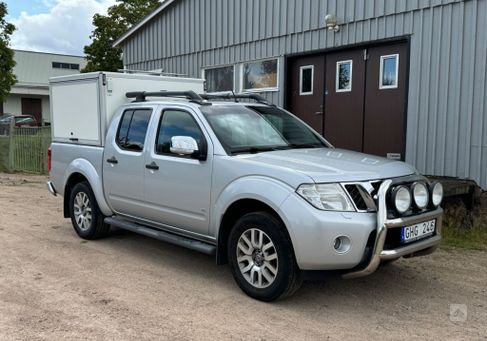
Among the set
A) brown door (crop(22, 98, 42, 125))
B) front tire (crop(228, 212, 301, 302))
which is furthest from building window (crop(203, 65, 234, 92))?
brown door (crop(22, 98, 42, 125))

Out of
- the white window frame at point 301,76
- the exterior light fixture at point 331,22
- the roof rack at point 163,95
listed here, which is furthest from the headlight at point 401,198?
the white window frame at point 301,76

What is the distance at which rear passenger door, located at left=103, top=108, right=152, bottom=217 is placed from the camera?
5.93 m

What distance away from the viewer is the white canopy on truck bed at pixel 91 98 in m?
6.66

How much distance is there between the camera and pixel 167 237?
5.55 metres

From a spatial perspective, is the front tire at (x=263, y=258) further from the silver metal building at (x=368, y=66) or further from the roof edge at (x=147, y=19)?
the roof edge at (x=147, y=19)

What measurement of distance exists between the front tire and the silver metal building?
4562 millimetres

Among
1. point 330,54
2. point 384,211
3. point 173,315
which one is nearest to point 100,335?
point 173,315

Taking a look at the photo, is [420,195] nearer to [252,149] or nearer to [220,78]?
[252,149]

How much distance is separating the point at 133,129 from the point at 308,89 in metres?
5.40

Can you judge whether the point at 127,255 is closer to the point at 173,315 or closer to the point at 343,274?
the point at 173,315

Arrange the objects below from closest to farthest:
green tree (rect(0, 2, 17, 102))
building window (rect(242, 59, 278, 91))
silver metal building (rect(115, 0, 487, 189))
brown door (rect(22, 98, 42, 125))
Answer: silver metal building (rect(115, 0, 487, 189)), building window (rect(242, 59, 278, 91)), green tree (rect(0, 2, 17, 102)), brown door (rect(22, 98, 42, 125))

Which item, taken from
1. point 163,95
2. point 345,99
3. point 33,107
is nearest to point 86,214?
point 163,95

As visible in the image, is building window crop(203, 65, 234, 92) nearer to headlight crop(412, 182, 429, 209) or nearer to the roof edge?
the roof edge

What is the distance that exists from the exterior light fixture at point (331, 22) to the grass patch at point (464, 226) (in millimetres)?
4035
